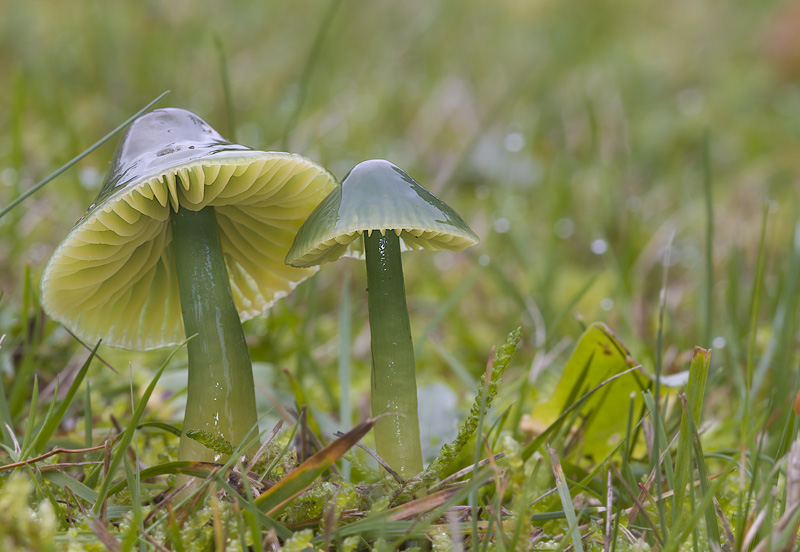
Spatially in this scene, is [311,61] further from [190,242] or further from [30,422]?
[30,422]

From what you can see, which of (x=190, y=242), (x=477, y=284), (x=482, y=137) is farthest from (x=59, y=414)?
(x=482, y=137)

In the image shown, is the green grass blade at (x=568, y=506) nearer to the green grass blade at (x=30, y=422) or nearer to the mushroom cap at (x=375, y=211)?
the mushroom cap at (x=375, y=211)

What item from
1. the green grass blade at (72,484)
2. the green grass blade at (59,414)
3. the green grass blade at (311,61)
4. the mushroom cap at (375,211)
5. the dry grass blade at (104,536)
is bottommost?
the dry grass blade at (104,536)

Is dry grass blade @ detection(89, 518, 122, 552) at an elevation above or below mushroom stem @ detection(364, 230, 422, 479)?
below

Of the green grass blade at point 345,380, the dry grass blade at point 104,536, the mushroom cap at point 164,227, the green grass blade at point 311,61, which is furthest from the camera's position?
the green grass blade at point 311,61

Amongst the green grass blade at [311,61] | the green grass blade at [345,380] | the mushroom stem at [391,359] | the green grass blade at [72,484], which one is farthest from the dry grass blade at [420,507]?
the green grass blade at [311,61]

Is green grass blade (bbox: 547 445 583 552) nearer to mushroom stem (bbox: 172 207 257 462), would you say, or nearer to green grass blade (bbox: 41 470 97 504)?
mushroom stem (bbox: 172 207 257 462)

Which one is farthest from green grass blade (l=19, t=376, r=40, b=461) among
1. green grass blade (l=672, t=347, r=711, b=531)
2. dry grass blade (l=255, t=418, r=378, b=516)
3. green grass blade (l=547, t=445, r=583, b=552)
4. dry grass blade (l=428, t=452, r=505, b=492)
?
green grass blade (l=672, t=347, r=711, b=531)
